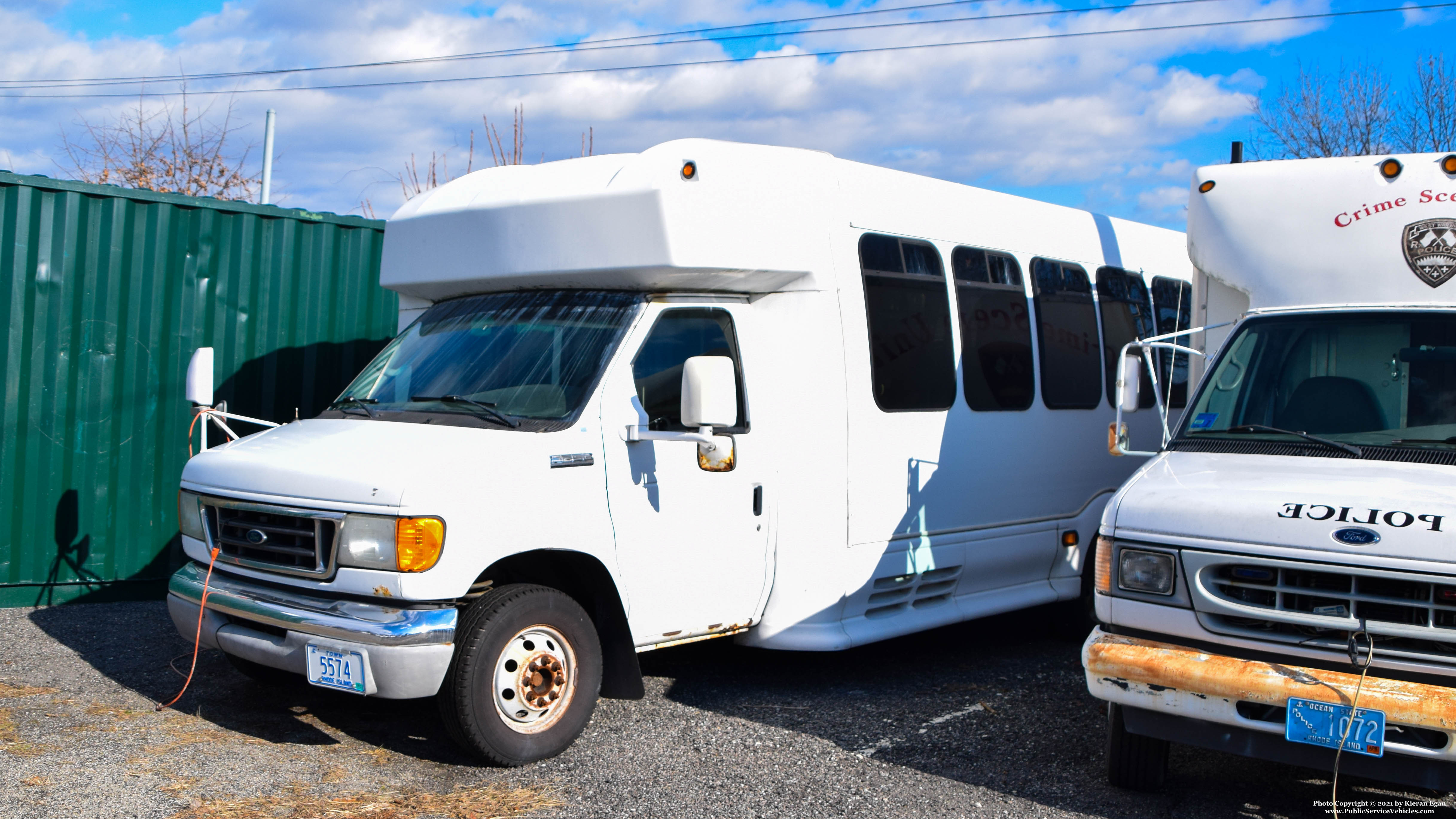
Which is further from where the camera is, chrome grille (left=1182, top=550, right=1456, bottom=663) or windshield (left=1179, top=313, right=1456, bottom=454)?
windshield (left=1179, top=313, right=1456, bottom=454)

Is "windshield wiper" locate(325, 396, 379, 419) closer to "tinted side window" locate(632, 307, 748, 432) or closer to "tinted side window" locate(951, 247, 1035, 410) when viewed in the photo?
"tinted side window" locate(632, 307, 748, 432)

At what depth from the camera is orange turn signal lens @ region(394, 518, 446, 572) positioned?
4645 mm

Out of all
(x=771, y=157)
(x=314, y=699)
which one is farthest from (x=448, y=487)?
(x=771, y=157)

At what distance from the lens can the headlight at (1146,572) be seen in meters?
4.47

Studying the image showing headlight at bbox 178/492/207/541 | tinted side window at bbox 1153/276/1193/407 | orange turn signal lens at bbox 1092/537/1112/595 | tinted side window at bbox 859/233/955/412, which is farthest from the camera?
tinted side window at bbox 1153/276/1193/407

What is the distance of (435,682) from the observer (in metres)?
4.72

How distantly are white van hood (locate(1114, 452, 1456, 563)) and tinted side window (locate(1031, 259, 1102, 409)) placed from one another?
9.66 feet

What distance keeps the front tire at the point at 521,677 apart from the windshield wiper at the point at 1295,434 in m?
3.03

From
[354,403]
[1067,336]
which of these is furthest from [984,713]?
[354,403]

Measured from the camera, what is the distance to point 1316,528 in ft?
13.7

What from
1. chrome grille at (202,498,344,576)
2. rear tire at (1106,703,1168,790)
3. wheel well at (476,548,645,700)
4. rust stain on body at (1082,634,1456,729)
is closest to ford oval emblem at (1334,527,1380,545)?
rust stain on body at (1082,634,1456,729)

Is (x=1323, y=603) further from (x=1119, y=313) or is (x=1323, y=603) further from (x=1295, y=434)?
(x=1119, y=313)

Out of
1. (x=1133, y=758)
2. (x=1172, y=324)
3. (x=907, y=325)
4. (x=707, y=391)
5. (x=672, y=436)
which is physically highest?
(x=1172, y=324)

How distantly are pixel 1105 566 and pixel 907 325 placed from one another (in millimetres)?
2467
